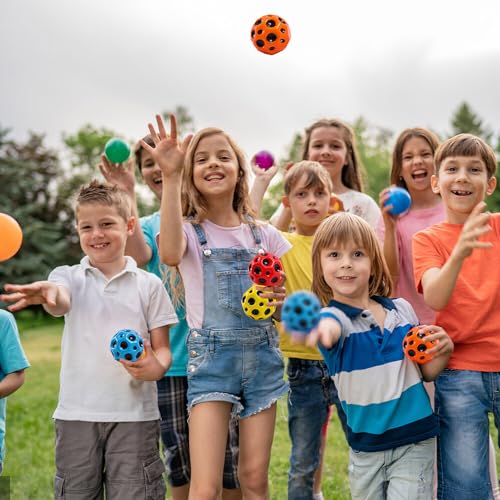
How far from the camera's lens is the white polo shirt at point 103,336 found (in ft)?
10.7

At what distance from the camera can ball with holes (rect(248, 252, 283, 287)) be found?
3.09m

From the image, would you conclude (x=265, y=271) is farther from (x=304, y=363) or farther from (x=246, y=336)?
(x=304, y=363)

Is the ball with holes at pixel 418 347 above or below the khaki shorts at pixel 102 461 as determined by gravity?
above

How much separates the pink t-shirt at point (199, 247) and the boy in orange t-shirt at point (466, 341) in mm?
951

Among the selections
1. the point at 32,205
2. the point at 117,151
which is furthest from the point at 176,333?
the point at 32,205

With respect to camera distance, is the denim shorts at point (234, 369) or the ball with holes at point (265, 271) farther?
the denim shorts at point (234, 369)

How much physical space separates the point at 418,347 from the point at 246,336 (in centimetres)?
89

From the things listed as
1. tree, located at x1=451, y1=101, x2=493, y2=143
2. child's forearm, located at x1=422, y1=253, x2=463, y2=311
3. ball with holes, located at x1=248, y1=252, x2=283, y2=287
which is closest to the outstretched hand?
ball with holes, located at x1=248, y1=252, x2=283, y2=287

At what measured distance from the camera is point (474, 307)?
311cm

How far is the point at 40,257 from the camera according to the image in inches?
1043

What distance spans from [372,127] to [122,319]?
41945 mm

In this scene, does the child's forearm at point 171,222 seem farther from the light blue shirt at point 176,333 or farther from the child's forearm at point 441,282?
the child's forearm at point 441,282

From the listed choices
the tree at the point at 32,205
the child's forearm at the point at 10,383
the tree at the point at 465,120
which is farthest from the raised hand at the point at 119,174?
the tree at the point at 465,120

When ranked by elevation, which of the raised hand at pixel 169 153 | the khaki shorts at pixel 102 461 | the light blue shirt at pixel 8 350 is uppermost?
the raised hand at pixel 169 153
